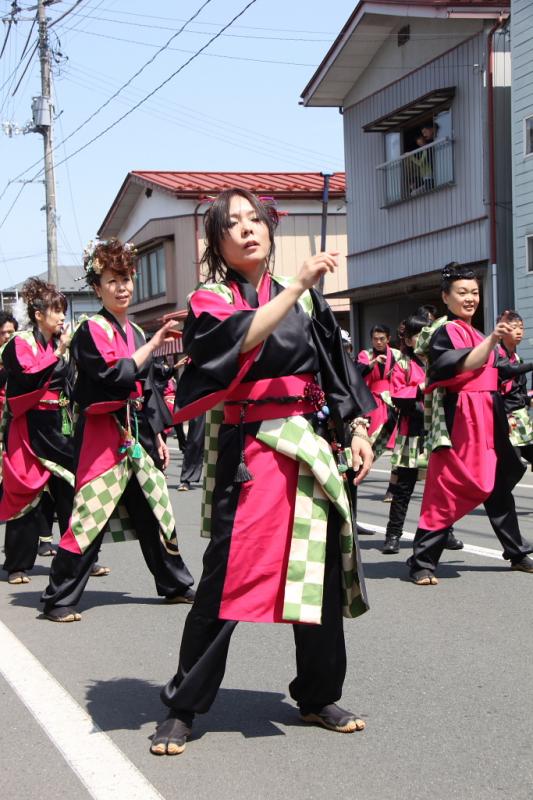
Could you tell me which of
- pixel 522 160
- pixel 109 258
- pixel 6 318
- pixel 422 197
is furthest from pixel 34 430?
pixel 422 197

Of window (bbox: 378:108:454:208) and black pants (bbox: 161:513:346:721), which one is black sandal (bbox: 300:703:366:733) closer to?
black pants (bbox: 161:513:346:721)

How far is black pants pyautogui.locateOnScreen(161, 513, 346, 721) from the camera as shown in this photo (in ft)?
11.3

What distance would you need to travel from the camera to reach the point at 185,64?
18.0m

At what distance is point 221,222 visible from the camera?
3.49 m

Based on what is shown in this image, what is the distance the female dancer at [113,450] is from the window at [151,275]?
92.1 ft

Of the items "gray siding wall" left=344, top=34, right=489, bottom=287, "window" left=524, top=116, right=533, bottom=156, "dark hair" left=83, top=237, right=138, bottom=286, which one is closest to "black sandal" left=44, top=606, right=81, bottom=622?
"dark hair" left=83, top=237, right=138, bottom=286

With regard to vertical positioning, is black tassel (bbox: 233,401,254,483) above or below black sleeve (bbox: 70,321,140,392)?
below

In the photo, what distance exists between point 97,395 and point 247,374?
7.70ft

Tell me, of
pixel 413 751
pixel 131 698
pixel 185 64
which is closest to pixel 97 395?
pixel 131 698

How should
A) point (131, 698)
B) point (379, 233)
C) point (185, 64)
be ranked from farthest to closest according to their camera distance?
point (379, 233) → point (185, 64) → point (131, 698)

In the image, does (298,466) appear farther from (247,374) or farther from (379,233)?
(379,233)

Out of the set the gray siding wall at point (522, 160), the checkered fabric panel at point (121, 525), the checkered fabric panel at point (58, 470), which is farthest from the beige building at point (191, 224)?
the checkered fabric panel at point (121, 525)

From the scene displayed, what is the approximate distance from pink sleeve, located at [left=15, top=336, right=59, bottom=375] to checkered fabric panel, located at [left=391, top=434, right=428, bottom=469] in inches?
107

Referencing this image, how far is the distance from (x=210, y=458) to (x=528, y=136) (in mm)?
15735
